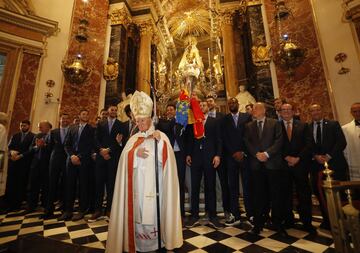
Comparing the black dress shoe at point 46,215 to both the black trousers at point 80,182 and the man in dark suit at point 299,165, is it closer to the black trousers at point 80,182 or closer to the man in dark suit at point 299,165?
the black trousers at point 80,182

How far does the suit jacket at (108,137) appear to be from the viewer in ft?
12.4

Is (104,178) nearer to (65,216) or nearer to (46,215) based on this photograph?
(65,216)

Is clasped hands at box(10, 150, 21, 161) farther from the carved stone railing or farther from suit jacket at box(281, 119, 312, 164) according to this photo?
the carved stone railing

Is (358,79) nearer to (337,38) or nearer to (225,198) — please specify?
(337,38)

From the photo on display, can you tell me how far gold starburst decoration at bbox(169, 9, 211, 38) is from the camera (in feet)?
42.1

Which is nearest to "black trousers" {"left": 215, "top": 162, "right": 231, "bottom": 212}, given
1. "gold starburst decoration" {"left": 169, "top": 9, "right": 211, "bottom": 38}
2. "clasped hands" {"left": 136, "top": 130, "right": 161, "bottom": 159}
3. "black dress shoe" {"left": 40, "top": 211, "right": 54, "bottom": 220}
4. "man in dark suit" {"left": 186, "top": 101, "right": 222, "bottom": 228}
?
"man in dark suit" {"left": 186, "top": 101, "right": 222, "bottom": 228}

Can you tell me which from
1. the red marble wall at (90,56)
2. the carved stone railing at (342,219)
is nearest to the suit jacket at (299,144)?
the carved stone railing at (342,219)

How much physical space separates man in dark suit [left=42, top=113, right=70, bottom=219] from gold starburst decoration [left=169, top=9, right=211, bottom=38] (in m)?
11.7

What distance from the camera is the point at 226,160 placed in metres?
3.49

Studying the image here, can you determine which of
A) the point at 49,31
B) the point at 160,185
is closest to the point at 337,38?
the point at 160,185

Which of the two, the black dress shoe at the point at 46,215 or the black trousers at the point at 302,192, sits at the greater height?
the black trousers at the point at 302,192

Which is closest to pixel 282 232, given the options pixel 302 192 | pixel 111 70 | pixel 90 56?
pixel 302 192

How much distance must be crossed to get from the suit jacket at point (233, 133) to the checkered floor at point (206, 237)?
1.24 meters

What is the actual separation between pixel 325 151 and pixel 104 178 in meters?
3.82
